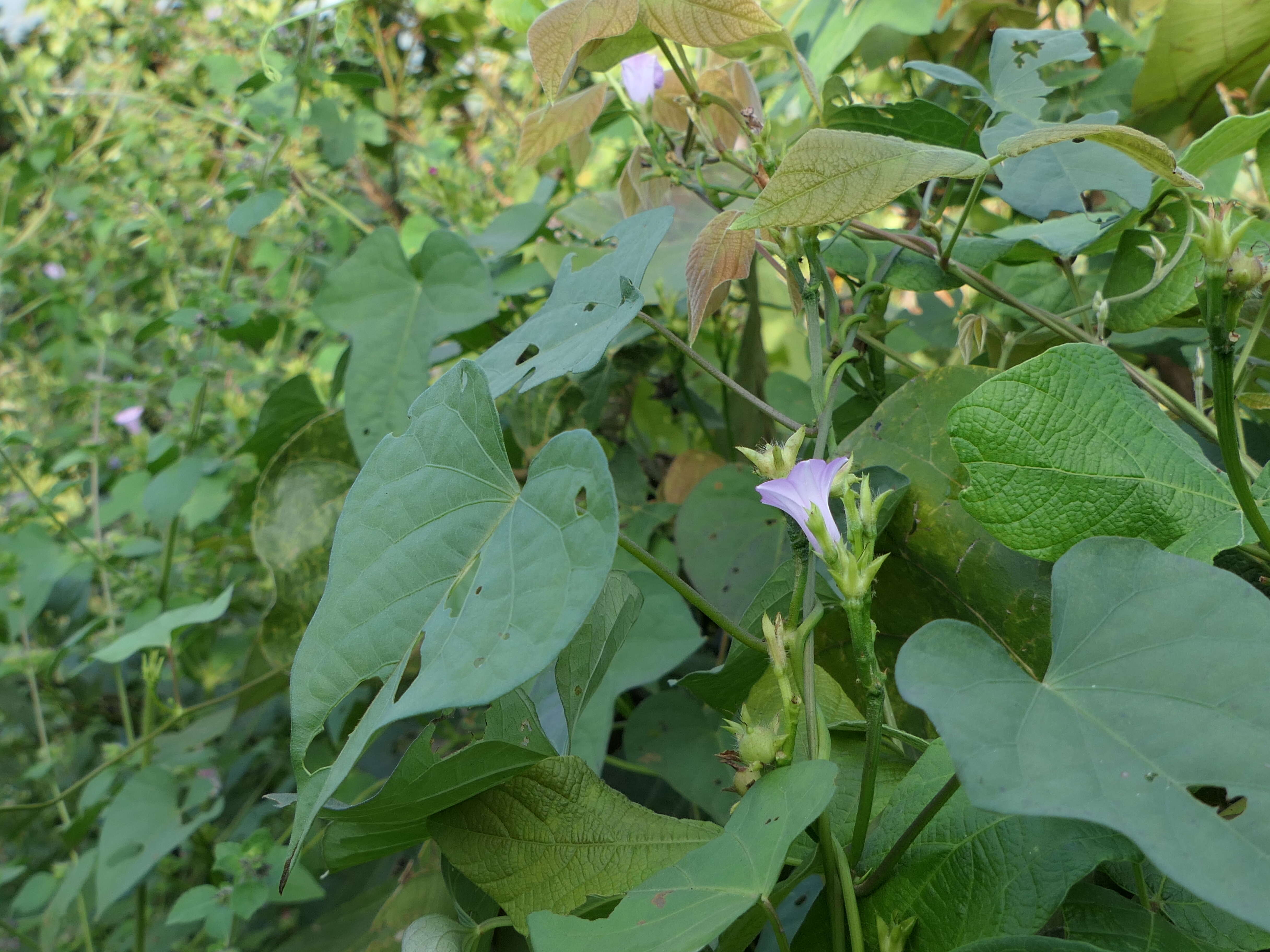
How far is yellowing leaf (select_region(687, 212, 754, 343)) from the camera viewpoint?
458 mm

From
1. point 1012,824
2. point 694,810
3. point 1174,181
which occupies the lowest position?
point 694,810

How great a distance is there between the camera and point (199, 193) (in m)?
1.43

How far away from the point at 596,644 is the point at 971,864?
0.61 ft

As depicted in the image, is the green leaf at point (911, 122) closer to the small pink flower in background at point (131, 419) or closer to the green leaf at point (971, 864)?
the green leaf at point (971, 864)

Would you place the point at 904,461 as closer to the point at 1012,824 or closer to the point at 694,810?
the point at 1012,824

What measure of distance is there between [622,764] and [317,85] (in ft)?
3.15

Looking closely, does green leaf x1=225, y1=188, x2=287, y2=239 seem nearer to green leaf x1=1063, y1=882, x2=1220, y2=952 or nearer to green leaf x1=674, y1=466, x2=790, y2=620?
green leaf x1=674, y1=466, x2=790, y2=620

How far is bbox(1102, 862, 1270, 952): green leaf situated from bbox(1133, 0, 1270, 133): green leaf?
2.11ft

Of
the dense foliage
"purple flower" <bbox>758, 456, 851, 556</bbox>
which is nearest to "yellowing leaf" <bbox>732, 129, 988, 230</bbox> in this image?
the dense foliage

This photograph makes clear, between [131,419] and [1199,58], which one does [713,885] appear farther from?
[131,419]

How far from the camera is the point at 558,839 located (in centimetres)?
40

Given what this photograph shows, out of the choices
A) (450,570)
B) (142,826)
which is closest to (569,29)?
(450,570)

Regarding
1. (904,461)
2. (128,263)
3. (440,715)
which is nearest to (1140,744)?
(904,461)

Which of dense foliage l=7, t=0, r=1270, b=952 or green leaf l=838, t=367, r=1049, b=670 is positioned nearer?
dense foliage l=7, t=0, r=1270, b=952
